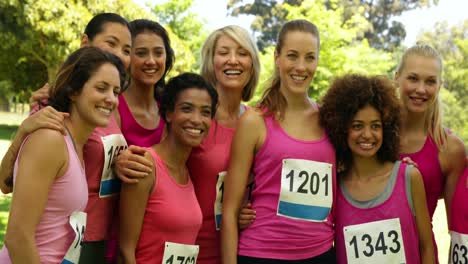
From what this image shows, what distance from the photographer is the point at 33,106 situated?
306 cm

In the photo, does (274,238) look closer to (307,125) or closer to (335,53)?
(307,125)

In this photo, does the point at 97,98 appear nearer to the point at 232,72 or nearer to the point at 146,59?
the point at 146,59

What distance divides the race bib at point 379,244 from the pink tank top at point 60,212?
1.67m

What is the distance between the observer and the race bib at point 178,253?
308cm

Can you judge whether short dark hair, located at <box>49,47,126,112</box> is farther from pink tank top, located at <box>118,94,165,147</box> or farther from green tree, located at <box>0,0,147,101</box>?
green tree, located at <box>0,0,147,101</box>

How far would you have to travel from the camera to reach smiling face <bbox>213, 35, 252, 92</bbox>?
12.3 feet

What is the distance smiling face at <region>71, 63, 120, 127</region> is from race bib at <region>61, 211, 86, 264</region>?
0.48m

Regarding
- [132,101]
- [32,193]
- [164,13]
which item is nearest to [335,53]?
[164,13]

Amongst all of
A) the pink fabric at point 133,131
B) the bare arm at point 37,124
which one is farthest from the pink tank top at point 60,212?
the pink fabric at point 133,131

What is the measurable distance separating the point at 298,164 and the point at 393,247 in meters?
0.78

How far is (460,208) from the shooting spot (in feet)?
10.8

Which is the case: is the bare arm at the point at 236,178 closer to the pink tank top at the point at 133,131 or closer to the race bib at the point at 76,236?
the pink tank top at the point at 133,131

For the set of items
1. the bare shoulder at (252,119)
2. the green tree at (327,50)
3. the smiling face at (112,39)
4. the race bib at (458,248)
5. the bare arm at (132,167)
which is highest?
the green tree at (327,50)

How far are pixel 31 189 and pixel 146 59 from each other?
159 cm
